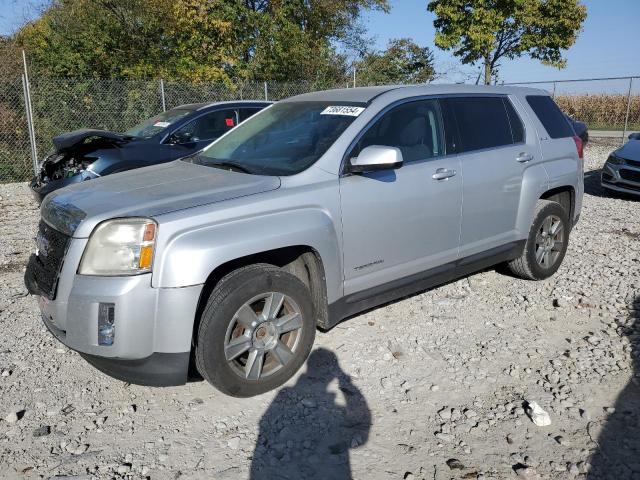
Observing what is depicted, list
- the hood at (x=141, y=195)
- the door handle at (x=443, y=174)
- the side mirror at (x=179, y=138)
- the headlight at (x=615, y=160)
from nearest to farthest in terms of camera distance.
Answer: the hood at (x=141, y=195) < the door handle at (x=443, y=174) < the side mirror at (x=179, y=138) < the headlight at (x=615, y=160)

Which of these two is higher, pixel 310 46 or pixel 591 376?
pixel 310 46

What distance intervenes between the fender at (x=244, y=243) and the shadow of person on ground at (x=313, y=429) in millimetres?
589

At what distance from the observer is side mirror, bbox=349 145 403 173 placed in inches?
135

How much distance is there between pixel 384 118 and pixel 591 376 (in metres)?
2.25

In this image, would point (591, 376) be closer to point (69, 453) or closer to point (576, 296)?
point (576, 296)

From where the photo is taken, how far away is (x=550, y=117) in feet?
17.4

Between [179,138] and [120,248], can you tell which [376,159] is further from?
[179,138]

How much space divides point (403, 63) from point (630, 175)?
73.0ft

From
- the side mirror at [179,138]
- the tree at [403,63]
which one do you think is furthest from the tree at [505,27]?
the side mirror at [179,138]

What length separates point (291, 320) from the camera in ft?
10.9

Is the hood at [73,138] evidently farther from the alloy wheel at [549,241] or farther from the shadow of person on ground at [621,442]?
the shadow of person on ground at [621,442]

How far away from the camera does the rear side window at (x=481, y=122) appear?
440cm

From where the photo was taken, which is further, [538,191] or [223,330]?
[538,191]

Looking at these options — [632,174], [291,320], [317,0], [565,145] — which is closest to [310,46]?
[317,0]
